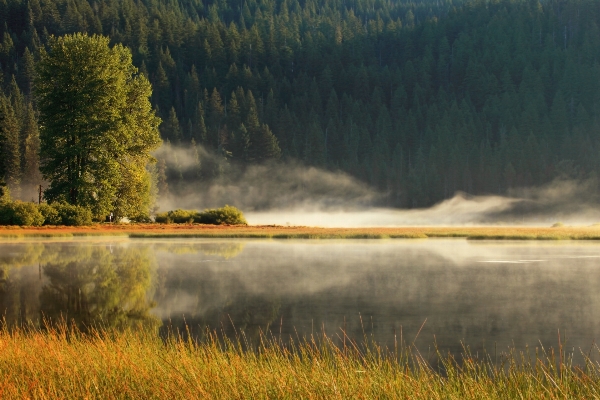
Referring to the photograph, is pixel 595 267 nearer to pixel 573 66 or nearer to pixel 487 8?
pixel 573 66

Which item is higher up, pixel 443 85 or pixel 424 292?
pixel 443 85

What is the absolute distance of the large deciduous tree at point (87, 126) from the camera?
47.3m

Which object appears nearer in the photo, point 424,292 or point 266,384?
point 266,384

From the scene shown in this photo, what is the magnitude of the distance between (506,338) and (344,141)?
140 metres

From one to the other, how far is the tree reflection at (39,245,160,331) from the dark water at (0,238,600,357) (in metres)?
0.04

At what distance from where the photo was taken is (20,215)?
47125mm

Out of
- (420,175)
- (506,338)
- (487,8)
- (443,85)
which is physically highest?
(487,8)

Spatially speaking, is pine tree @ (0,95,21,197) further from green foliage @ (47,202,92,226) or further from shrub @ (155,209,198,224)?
green foliage @ (47,202,92,226)

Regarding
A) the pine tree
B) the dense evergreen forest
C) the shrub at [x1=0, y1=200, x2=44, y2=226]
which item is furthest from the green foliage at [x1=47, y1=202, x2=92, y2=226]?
the pine tree

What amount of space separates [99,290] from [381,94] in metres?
150

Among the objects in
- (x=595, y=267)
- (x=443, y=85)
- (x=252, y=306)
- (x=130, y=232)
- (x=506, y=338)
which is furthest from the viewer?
(x=443, y=85)

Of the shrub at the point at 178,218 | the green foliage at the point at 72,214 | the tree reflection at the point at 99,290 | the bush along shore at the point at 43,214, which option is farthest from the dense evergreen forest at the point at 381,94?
the tree reflection at the point at 99,290

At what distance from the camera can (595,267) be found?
24250mm

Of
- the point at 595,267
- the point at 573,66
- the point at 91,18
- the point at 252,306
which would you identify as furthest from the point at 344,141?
the point at 252,306
